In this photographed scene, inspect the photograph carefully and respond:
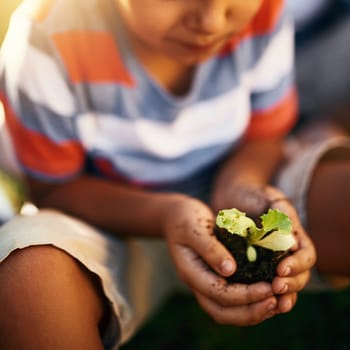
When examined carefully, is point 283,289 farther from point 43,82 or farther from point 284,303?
point 43,82

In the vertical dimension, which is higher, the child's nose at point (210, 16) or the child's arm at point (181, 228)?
the child's nose at point (210, 16)

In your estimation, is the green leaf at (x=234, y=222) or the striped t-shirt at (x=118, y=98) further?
the striped t-shirt at (x=118, y=98)

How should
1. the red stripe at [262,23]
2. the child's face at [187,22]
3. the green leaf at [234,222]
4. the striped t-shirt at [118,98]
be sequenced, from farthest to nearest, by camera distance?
1. the red stripe at [262,23]
2. the striped t-shirt at [118,98]
3. the child's face at [187,22]
4. the green leaf at [234,222]

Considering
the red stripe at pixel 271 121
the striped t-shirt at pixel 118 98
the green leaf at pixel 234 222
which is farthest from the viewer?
the red stripe at pixel 271 121

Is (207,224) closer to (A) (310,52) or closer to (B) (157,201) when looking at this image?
(B) (157,201)

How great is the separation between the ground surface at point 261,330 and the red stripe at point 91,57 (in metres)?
0.46

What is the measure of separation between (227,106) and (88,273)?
386 mm

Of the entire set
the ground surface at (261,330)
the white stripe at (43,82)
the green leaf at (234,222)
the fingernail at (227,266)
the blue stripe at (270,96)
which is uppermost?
the white stripe at (43,82)

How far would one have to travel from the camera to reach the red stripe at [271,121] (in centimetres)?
112

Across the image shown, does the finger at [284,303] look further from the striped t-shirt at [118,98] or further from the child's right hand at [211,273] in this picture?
the striped t-shirt at [118,98]

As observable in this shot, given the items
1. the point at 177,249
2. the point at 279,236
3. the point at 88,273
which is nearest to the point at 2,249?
the point at 88,273

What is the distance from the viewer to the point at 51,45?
2.96 ft

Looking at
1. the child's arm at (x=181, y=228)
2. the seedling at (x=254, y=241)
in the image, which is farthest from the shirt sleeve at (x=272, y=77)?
the seedling at (x=254, y=241)

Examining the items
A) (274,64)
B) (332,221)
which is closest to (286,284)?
(332,221)
